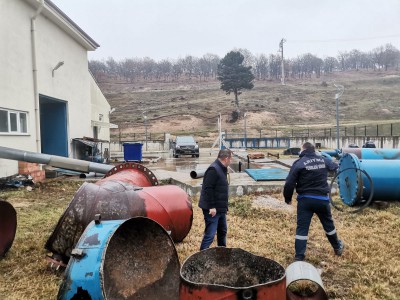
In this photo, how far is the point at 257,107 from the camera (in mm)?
66000

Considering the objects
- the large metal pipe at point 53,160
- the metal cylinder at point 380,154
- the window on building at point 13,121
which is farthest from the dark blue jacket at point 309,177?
the window on building at point 13,121

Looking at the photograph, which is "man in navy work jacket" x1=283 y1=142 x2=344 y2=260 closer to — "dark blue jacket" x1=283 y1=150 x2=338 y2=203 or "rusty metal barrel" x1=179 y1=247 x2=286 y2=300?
"dark blue jacket" x1=283 y1=150 x2=338 y2=203

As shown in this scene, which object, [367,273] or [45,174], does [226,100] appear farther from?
[367,273]

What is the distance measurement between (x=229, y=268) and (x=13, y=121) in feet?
35.5

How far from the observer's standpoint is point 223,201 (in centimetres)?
518

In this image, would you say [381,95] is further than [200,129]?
Yes

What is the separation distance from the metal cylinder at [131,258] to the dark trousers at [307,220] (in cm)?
190

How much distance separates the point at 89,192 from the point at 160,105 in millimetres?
69556

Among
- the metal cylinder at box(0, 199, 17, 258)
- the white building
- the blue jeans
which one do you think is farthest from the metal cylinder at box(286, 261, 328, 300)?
the white building

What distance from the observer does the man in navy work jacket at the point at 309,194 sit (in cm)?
522

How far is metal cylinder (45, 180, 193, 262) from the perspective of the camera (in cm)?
473

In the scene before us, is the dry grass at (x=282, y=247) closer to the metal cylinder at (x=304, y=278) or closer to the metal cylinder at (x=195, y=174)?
the metal cylinder at (x=304, y=278)

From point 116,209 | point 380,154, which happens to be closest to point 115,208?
point 116,209

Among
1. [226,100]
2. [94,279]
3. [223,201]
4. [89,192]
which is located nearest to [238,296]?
[94,279]
